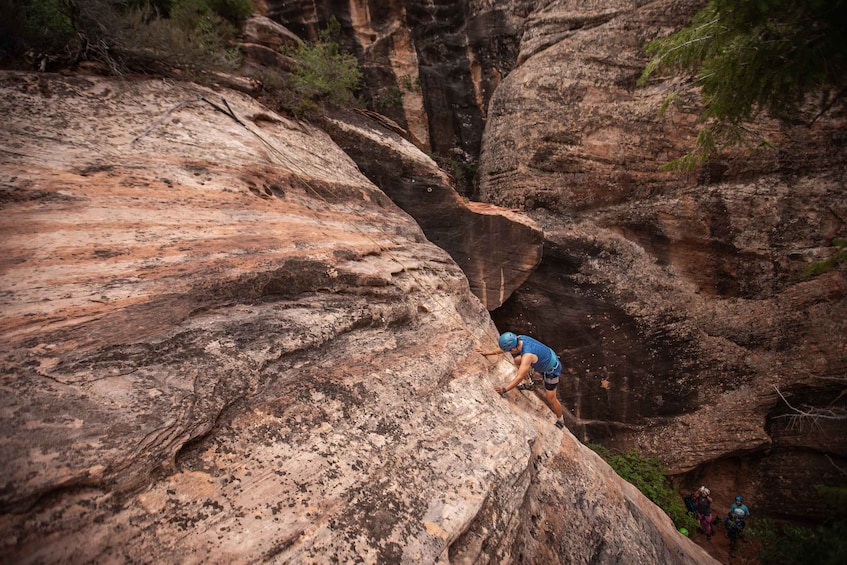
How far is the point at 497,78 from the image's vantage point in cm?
1359

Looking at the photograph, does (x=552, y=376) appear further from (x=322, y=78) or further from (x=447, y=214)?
(x=322, y=78)

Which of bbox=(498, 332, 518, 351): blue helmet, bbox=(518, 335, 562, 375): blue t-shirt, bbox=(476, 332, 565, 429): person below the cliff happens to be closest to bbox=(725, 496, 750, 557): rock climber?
bbox=(476, 332, 565, 429): person below the cliff

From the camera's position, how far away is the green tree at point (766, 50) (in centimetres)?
350

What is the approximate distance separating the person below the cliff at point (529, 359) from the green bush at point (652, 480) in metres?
4.85

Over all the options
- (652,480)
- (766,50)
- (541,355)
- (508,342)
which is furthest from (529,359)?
(652,480)

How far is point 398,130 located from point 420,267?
16.4 ft

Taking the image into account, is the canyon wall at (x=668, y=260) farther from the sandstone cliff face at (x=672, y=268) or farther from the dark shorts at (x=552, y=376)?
the dark shorts at (x=552, y=376)

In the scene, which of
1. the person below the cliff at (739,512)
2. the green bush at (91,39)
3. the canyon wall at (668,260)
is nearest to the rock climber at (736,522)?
the person below the cliff at (739,512)

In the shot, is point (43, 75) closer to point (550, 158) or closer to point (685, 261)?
point (550, 158)

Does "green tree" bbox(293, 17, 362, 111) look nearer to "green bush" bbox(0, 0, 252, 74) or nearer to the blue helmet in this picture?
"green bush" bbox(0, 0, 252, 74)

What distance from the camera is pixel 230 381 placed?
263cm

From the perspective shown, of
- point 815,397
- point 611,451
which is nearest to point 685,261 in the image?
point 815,397

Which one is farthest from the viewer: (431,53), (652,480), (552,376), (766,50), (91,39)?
(431,53)

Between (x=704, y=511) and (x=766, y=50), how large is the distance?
9.19 m
